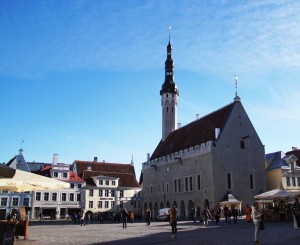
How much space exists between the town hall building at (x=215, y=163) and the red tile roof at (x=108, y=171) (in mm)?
10087

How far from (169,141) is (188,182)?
40.8 feet

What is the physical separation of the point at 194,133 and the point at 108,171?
20392mm

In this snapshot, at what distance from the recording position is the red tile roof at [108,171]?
60616mm

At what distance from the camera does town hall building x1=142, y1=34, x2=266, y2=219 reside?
4234cm

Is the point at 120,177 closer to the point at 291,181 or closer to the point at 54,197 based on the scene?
the point at 54,197

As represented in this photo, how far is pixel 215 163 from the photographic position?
42.2 meters

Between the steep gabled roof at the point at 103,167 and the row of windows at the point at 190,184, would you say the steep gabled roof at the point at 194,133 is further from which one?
the steep gabled roof at the point at 103,167

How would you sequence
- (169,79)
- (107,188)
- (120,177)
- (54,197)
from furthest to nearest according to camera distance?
(120,177)
(169,79)
(107,188)
(54,197)

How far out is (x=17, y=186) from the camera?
11703 millimetres

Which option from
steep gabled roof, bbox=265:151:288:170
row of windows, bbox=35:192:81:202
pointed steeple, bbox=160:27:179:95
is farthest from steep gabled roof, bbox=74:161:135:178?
steep gabled roof, bbox=265:151:288:170

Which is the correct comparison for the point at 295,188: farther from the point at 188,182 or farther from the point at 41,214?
the point at 41,214

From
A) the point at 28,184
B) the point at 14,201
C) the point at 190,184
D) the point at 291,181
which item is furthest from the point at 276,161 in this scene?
the point at 28,184

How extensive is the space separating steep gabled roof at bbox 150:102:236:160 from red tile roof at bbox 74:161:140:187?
22.4 ft

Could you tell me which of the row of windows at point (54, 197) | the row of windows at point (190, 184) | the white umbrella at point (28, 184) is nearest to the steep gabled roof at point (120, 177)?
the row of windows at point (54, 197)
